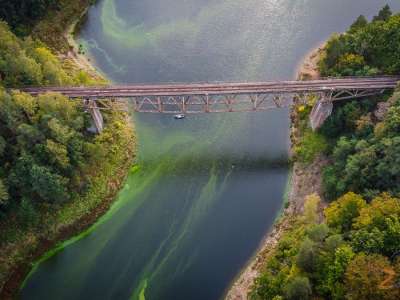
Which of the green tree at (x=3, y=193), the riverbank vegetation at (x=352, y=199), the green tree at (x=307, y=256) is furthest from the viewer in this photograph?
the green tree at (x=3, y=193)

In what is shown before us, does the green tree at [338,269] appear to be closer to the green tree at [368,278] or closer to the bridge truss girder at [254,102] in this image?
the green tree at [368,278]

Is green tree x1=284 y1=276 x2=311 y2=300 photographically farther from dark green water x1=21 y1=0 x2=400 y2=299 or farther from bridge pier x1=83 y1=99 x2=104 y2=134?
bridge pier x1=83 y1=99 x2=104 y2=134

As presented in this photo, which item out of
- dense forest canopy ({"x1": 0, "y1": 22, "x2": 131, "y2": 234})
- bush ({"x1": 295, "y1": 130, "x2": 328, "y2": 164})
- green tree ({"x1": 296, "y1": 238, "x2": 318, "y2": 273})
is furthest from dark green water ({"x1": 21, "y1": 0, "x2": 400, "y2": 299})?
green tree ({"x1": 296, "y1": 238, "x2": 318, "y2": 273})

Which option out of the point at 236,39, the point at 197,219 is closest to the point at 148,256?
the point at 197,219

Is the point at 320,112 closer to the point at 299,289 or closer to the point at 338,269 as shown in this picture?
the point at 338,269

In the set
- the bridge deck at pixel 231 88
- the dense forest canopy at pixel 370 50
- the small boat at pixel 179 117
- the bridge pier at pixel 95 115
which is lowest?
the small boat at pixel 179 117

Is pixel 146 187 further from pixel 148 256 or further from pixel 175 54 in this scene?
pixel 175 54

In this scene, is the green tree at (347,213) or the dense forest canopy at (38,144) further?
the dense forest canopy at (38,144)

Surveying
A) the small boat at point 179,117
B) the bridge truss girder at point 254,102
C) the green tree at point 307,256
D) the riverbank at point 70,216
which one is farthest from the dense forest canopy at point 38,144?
the green tree at point 307,256
